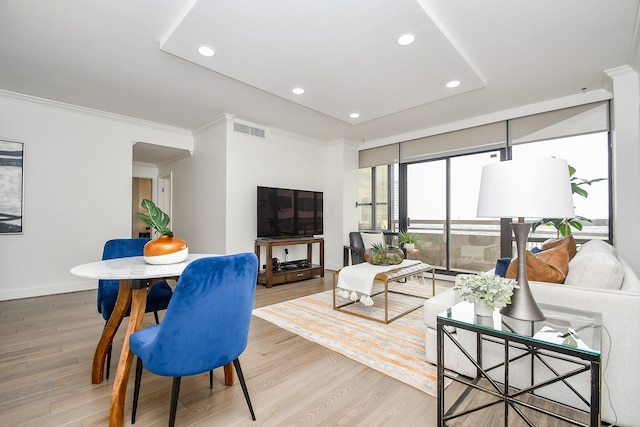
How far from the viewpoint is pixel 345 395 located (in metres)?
1.81

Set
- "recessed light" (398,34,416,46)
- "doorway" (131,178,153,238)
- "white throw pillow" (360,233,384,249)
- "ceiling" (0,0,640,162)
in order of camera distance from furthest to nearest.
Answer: "doorway" (131,178,153,238) → "white throw pillow" (360,233,384,249) → "recessed light" (398,34,416,46) → "ceiling" (0,0,640,162)

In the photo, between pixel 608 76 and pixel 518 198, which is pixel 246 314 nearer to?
pixel 518 198

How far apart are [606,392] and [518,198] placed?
117cm

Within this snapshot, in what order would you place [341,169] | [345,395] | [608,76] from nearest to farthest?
1. [345,395]
2. [608,76]
3. [341,169]

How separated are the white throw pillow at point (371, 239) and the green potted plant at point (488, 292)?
3.41 m

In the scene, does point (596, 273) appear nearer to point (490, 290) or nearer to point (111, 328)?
point (490, 290)

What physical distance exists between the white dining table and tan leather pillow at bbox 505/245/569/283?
201cm

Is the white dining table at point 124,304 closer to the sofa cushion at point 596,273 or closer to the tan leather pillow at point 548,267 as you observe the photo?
the tan leather pillow at point 548,267

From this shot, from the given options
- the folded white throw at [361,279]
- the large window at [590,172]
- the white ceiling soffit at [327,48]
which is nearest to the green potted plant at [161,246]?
the white ceiling soffit at [327,48]

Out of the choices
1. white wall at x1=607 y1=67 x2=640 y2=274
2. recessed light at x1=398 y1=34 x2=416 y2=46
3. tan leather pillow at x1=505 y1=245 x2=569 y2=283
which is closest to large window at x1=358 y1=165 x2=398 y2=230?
white wall at x1=607 y1=67 x2=640 y2=274

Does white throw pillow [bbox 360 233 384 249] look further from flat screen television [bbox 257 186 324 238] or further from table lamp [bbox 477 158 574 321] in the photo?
table lamp [bbox 477 158 574 321]

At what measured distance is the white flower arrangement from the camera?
1401mm

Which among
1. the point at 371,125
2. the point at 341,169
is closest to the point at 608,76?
the point at 371,125

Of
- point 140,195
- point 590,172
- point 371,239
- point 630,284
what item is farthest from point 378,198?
point 140,195
